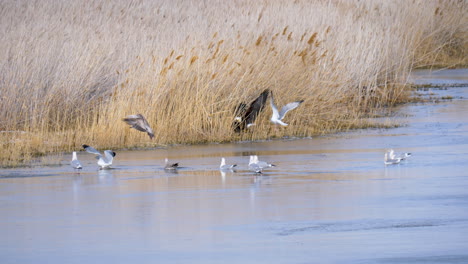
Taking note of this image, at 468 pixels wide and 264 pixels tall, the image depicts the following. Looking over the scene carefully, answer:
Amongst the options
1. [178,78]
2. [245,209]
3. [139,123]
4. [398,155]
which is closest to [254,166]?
[398,155]

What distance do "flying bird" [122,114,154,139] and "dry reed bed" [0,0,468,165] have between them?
0.66 meters

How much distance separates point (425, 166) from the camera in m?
12.9

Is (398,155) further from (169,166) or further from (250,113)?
(250,113)

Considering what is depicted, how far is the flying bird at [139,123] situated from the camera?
1516cm

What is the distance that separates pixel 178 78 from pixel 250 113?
1297mm

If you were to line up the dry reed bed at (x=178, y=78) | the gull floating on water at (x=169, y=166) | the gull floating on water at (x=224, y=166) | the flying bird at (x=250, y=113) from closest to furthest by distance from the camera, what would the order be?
the gull floating on water at (x=224, y=166) → the gull floating on water at (x=169, y=166) → the dry reed bed at (x=178, y=78) → the flying bird at (x=250, y=113)

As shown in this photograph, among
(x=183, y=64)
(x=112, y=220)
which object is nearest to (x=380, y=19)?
(x=183, y=64)

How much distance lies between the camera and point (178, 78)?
17.3 meters

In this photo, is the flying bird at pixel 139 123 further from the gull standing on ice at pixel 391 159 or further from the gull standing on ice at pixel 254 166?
the gull standing on ice at pixel 391 159

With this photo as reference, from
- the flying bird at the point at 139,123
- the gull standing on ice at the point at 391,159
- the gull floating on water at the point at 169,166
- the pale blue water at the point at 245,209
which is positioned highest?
the flying bird at the point at 139,123

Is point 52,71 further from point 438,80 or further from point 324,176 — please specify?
point 438,80

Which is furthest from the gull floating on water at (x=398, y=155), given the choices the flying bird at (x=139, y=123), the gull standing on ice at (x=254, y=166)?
the flying bird at (x=139, y=123)

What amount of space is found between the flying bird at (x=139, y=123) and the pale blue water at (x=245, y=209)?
1.16 ft

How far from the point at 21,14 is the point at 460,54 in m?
15.6
